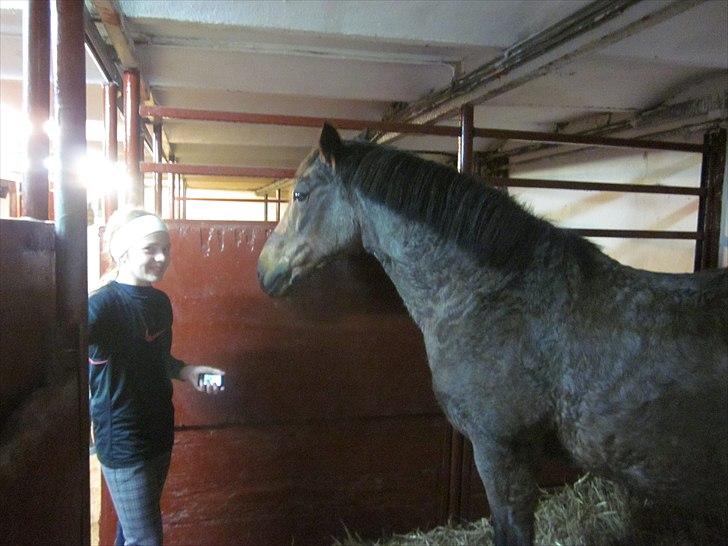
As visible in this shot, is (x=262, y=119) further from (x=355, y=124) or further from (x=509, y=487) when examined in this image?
(x=509, y=487)

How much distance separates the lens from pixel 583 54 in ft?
7.08

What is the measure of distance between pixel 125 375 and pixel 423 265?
994 millimetres

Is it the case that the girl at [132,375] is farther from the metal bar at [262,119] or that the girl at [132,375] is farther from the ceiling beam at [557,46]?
the ceiling beam at [557,46]

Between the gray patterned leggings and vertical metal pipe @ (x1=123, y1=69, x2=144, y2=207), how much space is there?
97 centimetres

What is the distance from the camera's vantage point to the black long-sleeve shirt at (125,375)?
1.52 m

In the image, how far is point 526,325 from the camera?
1.48m

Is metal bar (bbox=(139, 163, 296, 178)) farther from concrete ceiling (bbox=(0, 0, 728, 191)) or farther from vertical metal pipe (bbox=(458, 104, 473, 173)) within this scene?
vertical metal pipe (bbox=(458, 104, 473, 173))

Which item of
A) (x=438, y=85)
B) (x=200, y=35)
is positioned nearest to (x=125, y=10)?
(x=200, y=35)

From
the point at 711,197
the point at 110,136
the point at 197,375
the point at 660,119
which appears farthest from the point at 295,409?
the point at 660,119

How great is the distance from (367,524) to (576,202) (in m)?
3.09

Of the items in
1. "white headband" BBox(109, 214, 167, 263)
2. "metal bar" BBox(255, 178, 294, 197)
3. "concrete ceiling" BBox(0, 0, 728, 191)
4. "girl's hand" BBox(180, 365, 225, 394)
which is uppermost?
"concrete ceiling" BBox(0, 0, 728, 191)

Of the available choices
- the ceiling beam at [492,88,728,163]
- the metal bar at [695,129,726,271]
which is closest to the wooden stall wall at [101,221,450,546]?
the metal bar at [695,129,726,271]

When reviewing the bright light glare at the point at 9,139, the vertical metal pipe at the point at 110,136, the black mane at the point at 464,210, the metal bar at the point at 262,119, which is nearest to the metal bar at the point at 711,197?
the metal bar at the point at 262,119

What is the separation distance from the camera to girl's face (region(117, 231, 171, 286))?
61.4 inches
